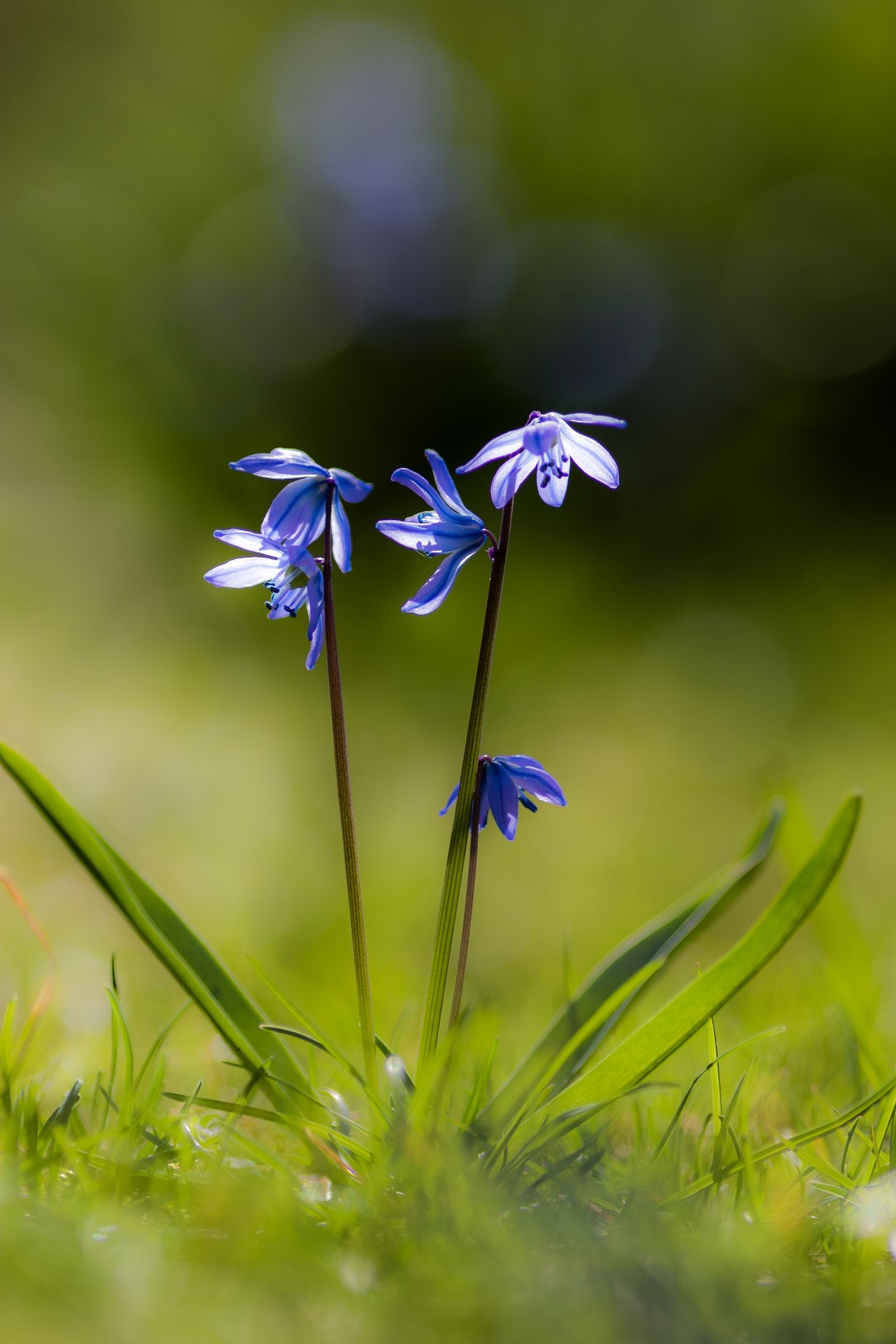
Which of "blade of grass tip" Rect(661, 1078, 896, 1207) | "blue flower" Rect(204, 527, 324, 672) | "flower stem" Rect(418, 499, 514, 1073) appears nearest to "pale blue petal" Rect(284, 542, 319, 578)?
"blue flower" Rect(204, 527, 324, 672)

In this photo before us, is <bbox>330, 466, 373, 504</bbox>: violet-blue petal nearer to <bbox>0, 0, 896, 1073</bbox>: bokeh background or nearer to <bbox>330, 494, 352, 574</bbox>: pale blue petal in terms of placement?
<bbox>330, 494, 352, 574</bbox>: pale blue petal

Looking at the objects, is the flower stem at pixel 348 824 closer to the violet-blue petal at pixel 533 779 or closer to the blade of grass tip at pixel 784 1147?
the violet-blue petal at pixel 533 779

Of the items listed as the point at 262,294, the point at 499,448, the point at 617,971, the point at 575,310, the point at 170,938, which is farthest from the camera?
the point at 262,294

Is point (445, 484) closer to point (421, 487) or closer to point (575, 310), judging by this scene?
point (421, 487)

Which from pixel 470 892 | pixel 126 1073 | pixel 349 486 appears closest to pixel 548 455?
Result: pixel 349 486

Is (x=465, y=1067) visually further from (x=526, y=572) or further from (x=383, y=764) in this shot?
(x=526, y=572)

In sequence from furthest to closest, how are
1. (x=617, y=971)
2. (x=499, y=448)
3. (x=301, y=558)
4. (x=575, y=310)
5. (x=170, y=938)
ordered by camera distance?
(x=575, y=310)
(x=617, y=971)
(x=170, y=938)
(x=301, y=558)
(x=499, y=448)

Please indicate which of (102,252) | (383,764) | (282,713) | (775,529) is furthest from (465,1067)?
(102,252)

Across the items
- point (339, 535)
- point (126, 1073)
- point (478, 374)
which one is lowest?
point (126, 1073)
